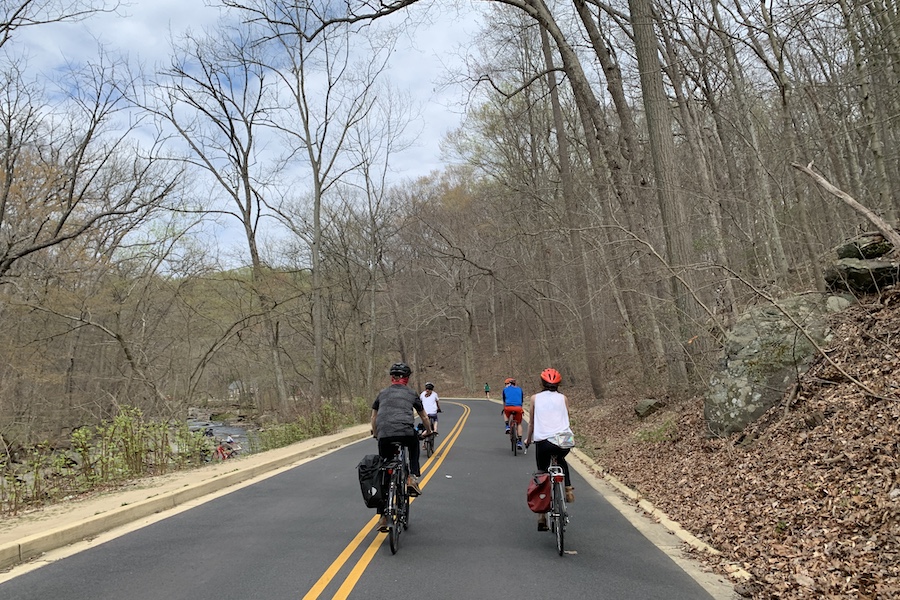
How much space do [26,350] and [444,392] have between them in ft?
129

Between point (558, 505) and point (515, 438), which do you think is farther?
point (515, 438)

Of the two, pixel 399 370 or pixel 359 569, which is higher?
pixel 399 370

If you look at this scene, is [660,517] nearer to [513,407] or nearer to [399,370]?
[399,370]

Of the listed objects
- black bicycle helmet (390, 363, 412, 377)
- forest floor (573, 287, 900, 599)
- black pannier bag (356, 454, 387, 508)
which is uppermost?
black bicycle helmet (390, 363, 412, 377)

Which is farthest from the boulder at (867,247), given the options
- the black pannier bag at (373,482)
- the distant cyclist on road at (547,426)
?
the black pannier bag at (373,482)

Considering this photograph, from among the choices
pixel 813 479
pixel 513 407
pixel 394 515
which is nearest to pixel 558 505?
pixel 394 515

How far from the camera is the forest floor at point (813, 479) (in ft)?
15.5

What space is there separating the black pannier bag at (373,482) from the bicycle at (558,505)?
5.66ft

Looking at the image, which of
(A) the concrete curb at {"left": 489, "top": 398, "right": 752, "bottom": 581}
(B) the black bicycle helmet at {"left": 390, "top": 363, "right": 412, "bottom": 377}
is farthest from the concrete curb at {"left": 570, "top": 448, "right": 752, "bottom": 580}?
(B) the black bicycle helmet at {"left": 390, "top": 363, "right": 412, "bottom": 377}

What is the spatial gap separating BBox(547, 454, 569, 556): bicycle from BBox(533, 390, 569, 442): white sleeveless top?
1.22ft

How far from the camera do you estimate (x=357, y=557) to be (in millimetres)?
5797

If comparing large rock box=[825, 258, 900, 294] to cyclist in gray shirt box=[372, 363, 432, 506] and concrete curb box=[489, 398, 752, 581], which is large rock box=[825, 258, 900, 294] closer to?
concrete curb box=[489, 398, 752, 581]

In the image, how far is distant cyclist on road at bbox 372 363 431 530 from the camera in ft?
22.0

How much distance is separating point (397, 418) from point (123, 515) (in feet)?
12.9
